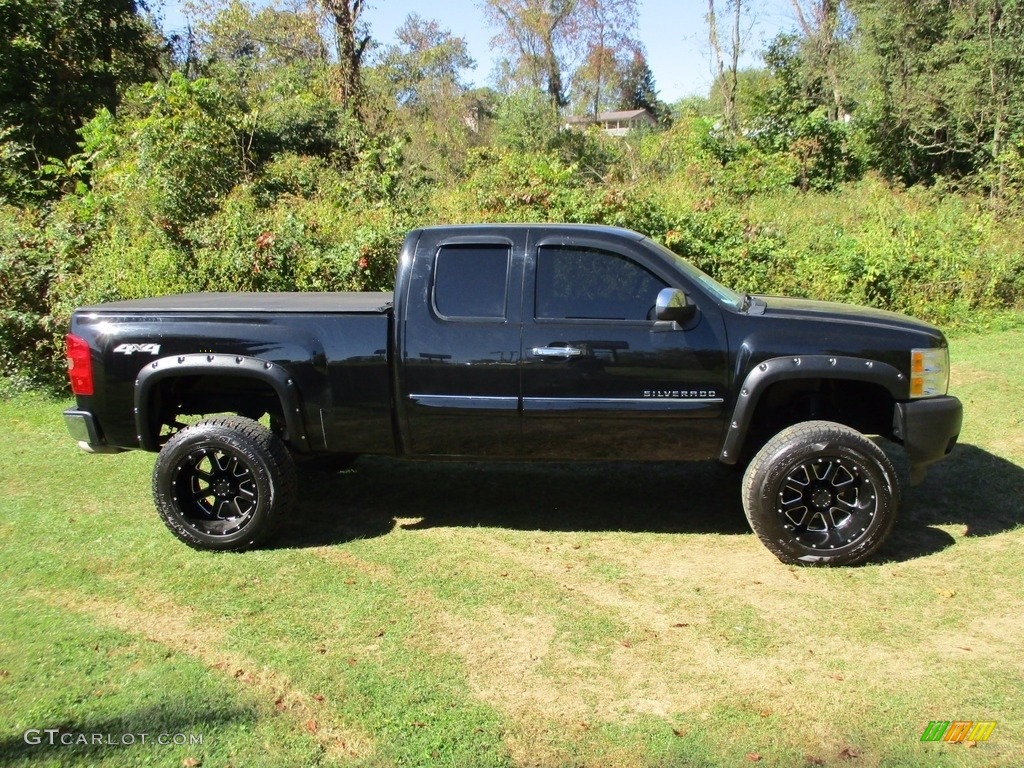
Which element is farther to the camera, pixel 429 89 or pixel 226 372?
pixel 429 89

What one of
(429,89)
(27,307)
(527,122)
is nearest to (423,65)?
(429,89)

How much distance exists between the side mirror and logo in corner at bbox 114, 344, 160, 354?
2.88 meters

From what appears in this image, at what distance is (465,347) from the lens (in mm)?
5145

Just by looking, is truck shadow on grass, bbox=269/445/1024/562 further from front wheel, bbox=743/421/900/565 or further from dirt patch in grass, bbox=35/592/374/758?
dirt patch in grass, bbox=35/592/374/758

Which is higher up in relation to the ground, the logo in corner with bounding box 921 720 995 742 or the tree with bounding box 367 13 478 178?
the tree with bounding box 367 13 478 178

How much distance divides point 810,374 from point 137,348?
3824 mm

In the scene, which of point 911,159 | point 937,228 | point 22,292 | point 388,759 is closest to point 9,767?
point 388,759

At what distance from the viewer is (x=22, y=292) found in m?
9.20

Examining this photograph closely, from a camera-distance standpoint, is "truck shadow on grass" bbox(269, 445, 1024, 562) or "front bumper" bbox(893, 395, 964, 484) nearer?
"front bumper" bbox(893, 395, 964, 484)

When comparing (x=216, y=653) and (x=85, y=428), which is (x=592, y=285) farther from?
(x=85, y=428)

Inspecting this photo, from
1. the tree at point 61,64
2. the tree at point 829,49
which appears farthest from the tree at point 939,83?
the tree at point 61,64

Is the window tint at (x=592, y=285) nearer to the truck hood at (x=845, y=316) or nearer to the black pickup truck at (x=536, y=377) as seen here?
the black pickup truck at (x=536, y=377)

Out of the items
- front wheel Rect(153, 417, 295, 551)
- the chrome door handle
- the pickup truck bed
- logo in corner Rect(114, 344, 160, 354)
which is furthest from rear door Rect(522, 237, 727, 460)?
logo in corner Rect(114, 344, 160, 354)

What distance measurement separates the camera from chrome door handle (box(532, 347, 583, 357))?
16.6ft
